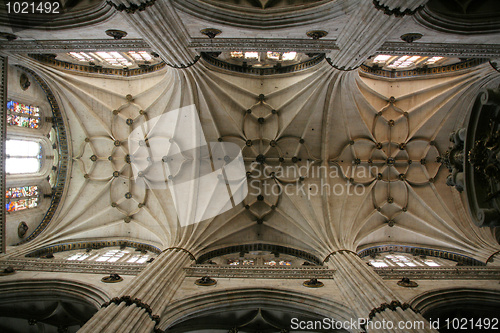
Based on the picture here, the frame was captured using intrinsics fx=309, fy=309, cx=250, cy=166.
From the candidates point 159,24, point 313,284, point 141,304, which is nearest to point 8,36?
point 159,24

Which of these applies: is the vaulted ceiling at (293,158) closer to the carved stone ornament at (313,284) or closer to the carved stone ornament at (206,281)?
the carved stone ornament at (313,284)

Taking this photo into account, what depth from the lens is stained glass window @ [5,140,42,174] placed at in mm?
14319

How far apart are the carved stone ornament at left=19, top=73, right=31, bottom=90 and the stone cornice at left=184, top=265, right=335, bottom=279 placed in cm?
1109

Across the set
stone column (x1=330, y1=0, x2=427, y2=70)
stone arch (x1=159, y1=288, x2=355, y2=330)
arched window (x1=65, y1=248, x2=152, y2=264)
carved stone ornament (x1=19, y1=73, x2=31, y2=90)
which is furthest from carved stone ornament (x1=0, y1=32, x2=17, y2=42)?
stone column (x1=330, y1=0, x2=427, y2=70)

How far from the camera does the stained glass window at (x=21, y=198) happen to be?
14.3 meters

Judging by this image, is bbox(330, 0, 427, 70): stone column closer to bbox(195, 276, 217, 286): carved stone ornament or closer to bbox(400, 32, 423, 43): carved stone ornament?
bbox(400, 32, 423, 43): carved stone ornament

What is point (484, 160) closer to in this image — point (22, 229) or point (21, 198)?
point (21, 198)

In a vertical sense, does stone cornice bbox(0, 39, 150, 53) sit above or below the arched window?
above

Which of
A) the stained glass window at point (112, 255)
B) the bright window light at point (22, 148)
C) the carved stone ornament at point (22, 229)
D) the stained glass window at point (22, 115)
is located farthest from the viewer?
the stained glass window at point (112, 255)

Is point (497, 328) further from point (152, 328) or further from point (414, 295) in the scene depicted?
point (152, 328)

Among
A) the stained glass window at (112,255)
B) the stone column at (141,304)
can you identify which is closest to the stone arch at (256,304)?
the stone column at (141,304)

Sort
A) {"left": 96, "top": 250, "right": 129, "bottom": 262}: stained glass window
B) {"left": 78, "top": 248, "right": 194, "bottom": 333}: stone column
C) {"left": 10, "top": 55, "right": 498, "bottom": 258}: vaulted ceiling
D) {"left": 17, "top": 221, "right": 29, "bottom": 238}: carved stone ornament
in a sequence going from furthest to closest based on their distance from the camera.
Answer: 1. {"left": 10, "top": 55, "right": 498, "bottom": 258}: vaulted ceiling
2. {"left": 96, "top": 250, "right": 129, "bottom": 262}: stained glass window
3. {"left": 17, "top": 221, "right": 29, "bottom": 238}: carved stone ornament
4. {"left": 78, "top": 248, "right": 194, "bottom": 333}: stone column

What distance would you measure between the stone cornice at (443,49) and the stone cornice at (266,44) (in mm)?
1916

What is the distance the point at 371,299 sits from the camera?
9516mm
